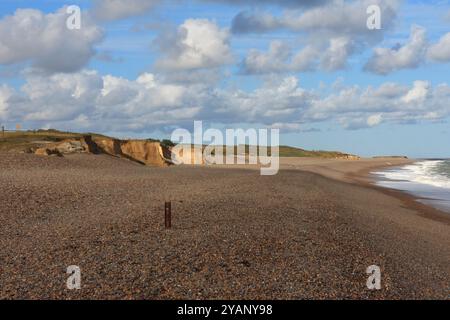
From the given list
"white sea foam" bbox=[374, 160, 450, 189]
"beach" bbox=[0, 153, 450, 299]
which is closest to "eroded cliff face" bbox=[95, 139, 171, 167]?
"white sea foam" bbox=[374, 160, 450, 189]

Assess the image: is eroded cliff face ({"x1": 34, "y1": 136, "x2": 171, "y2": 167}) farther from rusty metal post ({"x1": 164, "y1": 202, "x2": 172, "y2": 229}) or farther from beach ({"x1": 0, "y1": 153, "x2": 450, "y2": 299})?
rusty metal post ({"x1": 164, "y1": 202, "x2": 172, "y2": 229})

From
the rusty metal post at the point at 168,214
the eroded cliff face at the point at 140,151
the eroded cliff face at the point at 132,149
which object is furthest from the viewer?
the eroded cliff face at the point at 140,151

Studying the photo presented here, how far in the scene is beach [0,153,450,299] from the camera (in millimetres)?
10312

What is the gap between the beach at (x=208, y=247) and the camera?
10312 millimetres

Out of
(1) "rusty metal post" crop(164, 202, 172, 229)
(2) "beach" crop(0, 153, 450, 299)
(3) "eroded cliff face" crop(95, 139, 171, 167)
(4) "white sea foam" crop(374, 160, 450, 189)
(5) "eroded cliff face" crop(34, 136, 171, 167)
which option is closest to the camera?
(2) "beach" crop(0, 153, 450, 299)

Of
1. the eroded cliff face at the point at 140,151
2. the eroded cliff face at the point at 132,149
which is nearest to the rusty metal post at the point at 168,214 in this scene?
the eroded cliff face at the point at 132,149

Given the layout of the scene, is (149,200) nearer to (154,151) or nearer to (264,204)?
(264,204)

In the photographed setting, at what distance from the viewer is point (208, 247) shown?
43.2ft

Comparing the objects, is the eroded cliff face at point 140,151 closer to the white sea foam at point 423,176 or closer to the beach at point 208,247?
the white sea foam at point 423,176
